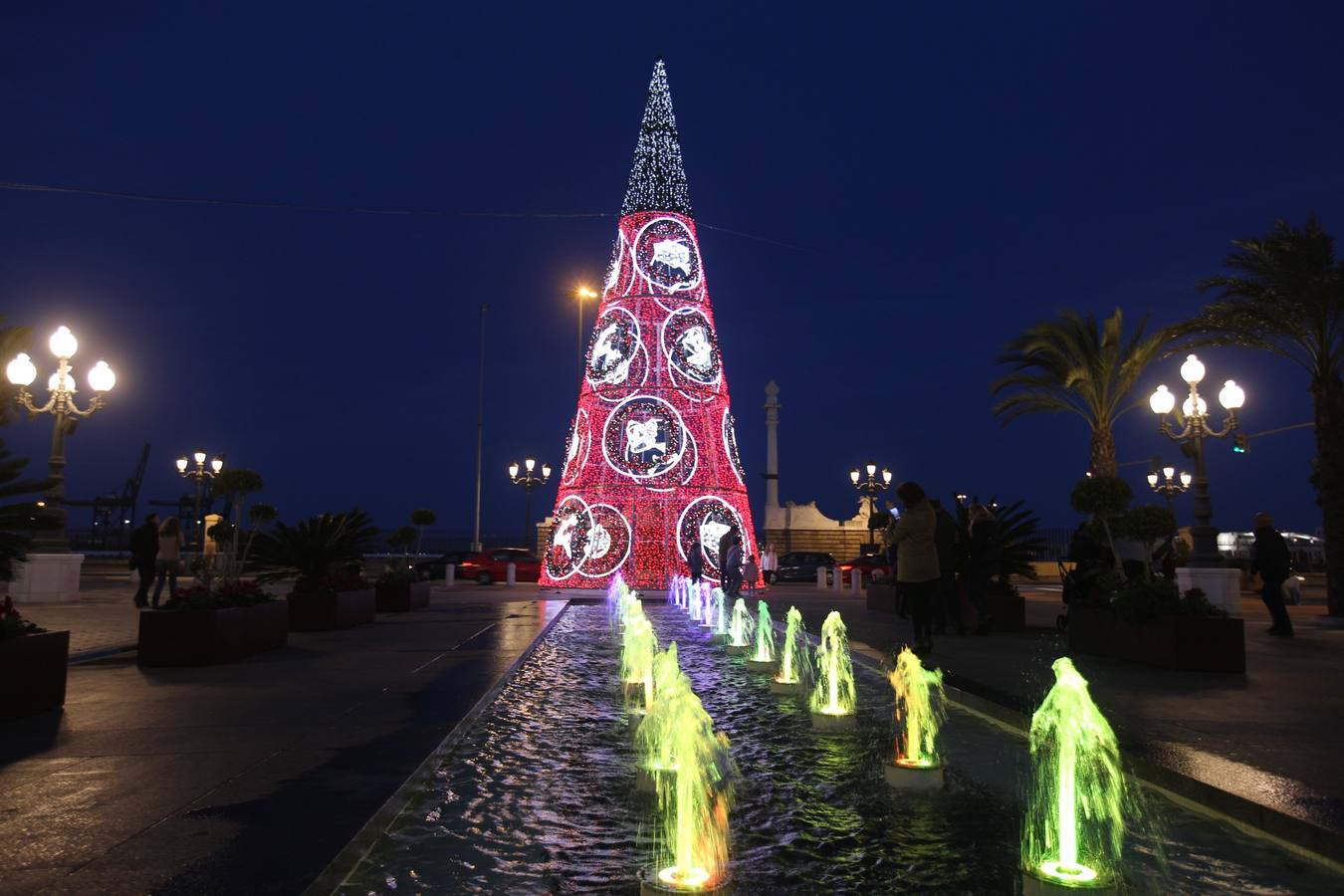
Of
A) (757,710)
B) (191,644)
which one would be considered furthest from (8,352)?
(757,710)

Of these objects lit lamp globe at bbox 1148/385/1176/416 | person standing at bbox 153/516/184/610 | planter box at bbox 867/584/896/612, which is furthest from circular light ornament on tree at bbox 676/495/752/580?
person standing at bbox 153/516/184/610

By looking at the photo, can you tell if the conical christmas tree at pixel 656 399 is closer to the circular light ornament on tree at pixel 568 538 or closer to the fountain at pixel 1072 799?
the circular light ornament on tree at pixel 568 538

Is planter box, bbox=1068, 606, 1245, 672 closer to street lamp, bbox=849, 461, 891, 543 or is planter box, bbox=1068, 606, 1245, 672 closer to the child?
the child

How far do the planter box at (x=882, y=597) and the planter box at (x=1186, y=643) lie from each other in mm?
7335

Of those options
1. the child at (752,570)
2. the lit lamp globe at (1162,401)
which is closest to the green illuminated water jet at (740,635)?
the lit lamp globe at (1162,401)

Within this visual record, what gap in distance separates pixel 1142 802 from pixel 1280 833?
77 centimetres

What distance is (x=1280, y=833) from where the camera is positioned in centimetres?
445

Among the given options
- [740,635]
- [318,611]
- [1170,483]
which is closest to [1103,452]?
[1170,483]

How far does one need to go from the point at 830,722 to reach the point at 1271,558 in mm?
10127

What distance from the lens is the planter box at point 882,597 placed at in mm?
18297

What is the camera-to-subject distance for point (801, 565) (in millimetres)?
36031

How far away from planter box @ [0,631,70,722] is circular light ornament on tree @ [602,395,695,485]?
16.4 metres

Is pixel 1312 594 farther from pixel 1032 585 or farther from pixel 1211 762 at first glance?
pixel 1211 762

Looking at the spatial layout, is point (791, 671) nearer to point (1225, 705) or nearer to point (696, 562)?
point (1225, 705)
